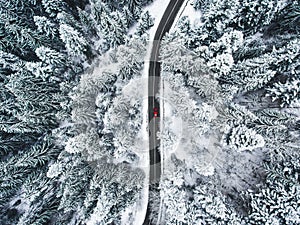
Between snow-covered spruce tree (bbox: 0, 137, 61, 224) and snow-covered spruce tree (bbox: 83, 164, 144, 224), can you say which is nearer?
snow-covered spruce tree (bbox: 83, 164, 144, 224)

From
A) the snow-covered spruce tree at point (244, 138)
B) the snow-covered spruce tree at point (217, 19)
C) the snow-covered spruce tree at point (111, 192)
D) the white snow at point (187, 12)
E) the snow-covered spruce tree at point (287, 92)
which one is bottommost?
the snow-covered spruce tree at point (111, 192)

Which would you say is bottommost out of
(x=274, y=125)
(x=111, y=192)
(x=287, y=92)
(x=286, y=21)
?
(x=111, y=192)

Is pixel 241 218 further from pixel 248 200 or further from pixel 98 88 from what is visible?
pixel 98 88

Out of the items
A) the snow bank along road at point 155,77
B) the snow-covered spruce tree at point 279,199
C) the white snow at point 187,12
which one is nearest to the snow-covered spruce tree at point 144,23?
the snow bank along road at point 155,77

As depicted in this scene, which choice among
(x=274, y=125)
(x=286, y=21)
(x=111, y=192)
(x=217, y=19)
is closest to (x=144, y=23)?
(x=217, y=19)

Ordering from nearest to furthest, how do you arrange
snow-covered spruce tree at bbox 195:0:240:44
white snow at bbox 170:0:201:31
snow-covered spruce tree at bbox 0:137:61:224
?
1. snow-covered spruce tree at bbox 195:0:240:44
2. snow-covered spruce tree at bbox 0:137:61:224
3. white snow at bbox 170:0:201:31

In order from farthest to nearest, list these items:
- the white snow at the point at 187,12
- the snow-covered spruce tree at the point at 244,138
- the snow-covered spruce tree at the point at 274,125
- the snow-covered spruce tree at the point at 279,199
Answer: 1. the white snow at the point at 187,12
2. the snow-covered spruce tree at the point at 274,125
3. the snow-covered spruce tree at the point at 244,138
4. the snow-covered spruce tree at the point at 279,199

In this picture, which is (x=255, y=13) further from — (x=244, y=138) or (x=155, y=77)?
(x=155, y=77)

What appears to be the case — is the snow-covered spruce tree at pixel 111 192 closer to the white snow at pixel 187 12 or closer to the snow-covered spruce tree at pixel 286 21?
the white snow at pixel 187 12

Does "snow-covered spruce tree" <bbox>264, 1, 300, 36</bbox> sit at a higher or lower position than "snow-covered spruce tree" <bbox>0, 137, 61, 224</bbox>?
higher

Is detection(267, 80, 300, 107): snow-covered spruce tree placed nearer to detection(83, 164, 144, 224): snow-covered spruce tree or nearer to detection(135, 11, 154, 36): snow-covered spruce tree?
detection(135, 11, 154, 36): snow-covered spruce tree

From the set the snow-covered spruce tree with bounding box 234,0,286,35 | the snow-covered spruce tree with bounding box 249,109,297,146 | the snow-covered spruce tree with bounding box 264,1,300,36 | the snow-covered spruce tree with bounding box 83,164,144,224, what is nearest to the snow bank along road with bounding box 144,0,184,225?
the snow-covered spruce tree with bounding box 83,164,144,224
